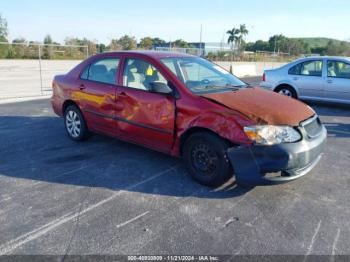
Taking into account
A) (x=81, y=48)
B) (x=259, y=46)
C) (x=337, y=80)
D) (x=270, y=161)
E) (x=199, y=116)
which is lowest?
(x=270, y=161)

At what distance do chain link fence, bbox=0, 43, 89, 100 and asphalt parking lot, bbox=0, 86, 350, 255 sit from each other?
7.72 metres

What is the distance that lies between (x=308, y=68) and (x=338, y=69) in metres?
0.82

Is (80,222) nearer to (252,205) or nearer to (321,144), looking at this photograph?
(252,205)

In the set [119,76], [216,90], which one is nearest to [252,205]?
[216,90]

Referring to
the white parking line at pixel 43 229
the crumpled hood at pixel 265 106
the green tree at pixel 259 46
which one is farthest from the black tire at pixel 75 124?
the green tree at pixel 259 46

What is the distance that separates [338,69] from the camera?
9.36 metres

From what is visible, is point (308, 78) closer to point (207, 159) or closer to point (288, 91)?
point (288, 91)

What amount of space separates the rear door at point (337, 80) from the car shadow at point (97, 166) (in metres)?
6.32

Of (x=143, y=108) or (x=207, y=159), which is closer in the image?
(x=207, y=159)

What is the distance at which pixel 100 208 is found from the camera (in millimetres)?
3633

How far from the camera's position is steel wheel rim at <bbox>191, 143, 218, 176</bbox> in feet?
13.3

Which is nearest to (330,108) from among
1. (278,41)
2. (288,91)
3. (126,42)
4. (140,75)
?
(288,91)

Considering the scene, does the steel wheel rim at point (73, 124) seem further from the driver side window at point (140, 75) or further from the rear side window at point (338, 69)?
the rear side window at point (338, 69)

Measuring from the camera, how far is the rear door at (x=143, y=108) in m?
4.45
